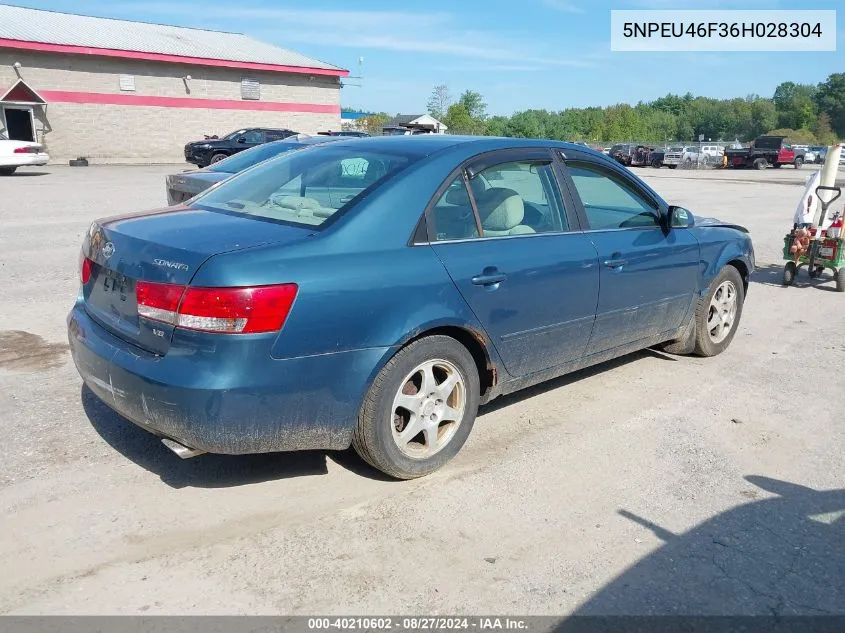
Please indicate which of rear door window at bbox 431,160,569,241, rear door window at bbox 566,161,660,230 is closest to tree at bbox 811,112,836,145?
rear door window at bbox 566,161,660,230

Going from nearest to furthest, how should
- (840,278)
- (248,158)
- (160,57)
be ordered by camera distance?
(840,278) → (248,158) → (160,57)

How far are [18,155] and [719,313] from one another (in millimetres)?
23783

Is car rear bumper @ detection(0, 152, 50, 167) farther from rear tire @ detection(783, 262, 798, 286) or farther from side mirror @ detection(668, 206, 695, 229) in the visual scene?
side mirror @ detection(668, 206, 695, 229)

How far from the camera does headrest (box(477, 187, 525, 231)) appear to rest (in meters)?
4.12

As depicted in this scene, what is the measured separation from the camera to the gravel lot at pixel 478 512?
9.59 feet

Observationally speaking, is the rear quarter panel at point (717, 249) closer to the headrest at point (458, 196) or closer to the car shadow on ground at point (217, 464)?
the headrest at point (458, 196)

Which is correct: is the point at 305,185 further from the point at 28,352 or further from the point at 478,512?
the point at 28,352

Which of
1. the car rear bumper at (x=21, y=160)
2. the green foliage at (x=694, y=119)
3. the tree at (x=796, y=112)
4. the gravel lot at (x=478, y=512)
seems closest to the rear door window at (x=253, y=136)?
the car rear bumper at (x=21, y=160)

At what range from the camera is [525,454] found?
→ 4.20 meters

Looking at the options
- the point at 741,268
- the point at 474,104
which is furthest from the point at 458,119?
the point at 741,268

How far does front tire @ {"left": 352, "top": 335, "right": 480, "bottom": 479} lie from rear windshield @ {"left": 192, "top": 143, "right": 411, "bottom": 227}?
81cm

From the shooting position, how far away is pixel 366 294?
3.41 meters

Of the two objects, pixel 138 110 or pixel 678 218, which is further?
pixel 138 110

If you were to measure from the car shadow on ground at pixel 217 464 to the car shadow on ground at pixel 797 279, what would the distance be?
733cm
